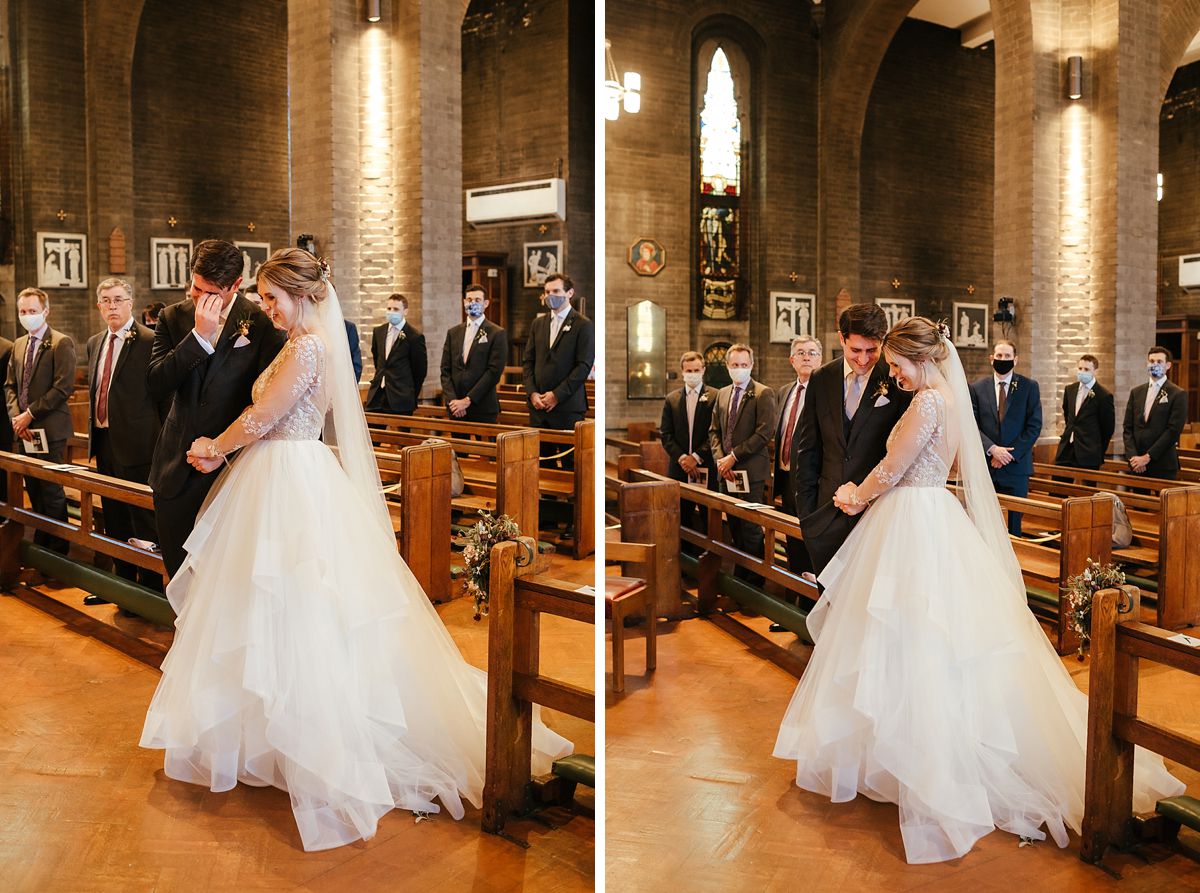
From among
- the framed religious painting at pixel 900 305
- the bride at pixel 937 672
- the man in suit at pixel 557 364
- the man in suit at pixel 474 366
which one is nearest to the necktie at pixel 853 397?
the bride at pixel 937 672

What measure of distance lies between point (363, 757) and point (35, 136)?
7.24 meters

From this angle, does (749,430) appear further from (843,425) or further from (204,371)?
(204,371)

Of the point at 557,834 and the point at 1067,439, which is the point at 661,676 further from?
the point at 1067,439

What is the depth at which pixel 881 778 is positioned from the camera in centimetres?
295

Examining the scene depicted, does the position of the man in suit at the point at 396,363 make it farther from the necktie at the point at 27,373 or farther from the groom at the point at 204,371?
the groom at the point at 204,371

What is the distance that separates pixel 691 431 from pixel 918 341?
2118mm

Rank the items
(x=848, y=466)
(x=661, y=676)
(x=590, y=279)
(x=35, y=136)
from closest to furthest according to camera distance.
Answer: (x=848, y=466)
(x=661, y=676)
(x=35, y=136)
(x=590, y=279)

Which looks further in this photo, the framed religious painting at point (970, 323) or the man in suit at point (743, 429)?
the framed religious painting at point (970, 323)

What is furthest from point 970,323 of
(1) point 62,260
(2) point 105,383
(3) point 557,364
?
(2) point 105,383

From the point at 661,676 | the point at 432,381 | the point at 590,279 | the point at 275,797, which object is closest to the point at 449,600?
the point at 661,676

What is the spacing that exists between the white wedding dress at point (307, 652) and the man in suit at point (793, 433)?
1338 mm

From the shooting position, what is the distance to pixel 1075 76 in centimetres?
690

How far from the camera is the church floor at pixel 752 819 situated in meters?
2.59

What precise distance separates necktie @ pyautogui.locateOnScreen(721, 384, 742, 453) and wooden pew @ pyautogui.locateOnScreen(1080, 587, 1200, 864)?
233 centimetres
